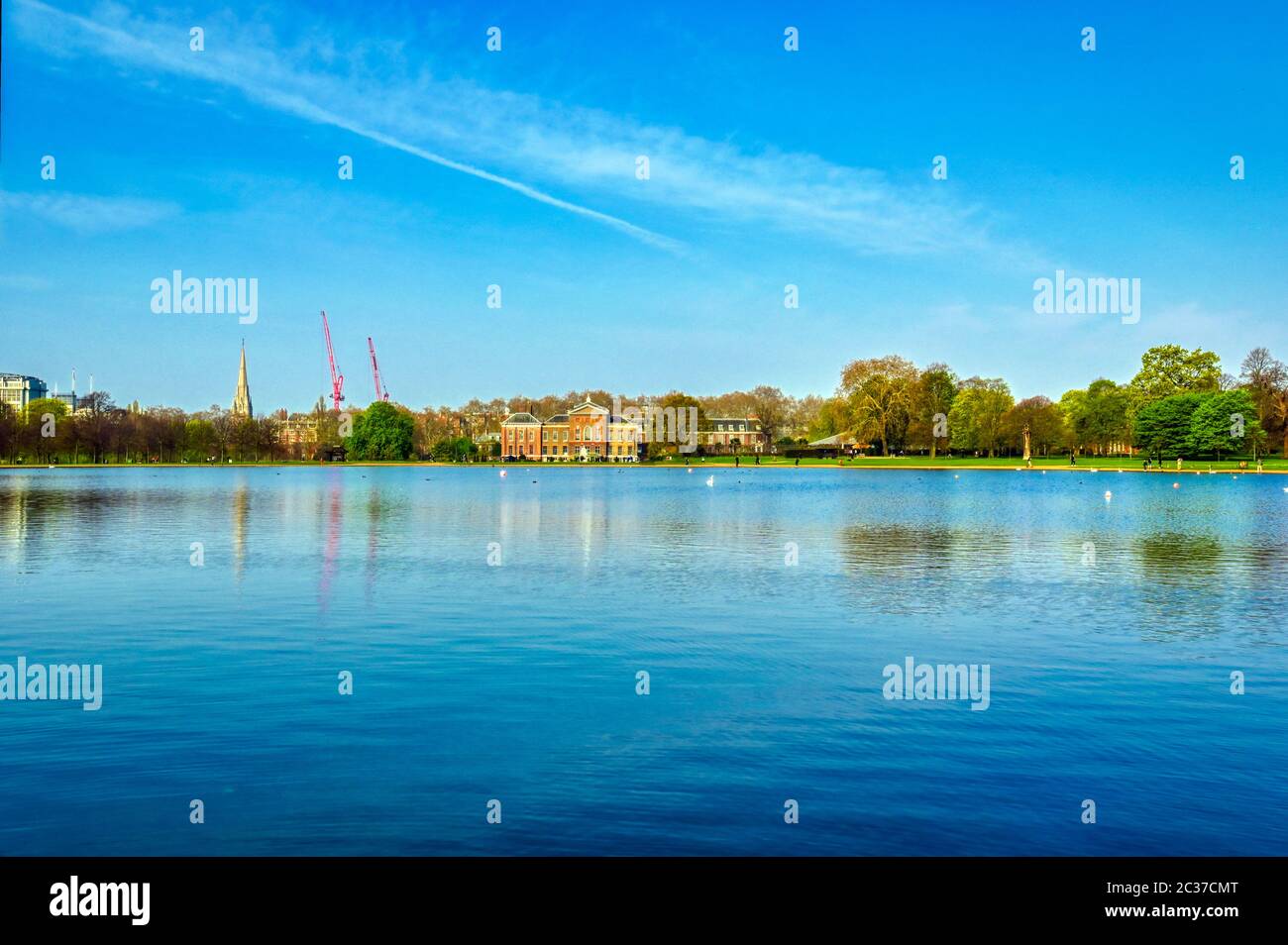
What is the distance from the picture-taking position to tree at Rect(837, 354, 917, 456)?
137375mm

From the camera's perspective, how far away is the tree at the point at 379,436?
186 m

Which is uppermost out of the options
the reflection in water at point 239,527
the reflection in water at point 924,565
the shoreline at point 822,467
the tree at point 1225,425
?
the tree at point 1225,425

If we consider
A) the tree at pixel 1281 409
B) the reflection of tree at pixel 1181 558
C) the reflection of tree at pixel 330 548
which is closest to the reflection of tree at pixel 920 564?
the reflection of tree at pixel 1181 558

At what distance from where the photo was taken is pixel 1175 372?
440 ft

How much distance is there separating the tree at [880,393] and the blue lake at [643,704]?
106504 mm

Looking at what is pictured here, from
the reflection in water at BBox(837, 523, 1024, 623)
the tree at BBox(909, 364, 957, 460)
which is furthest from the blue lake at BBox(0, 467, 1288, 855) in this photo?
the tree at BBox(909, 364, 957, 460)

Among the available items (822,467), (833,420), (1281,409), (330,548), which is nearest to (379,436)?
(833,420)

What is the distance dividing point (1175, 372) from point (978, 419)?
25.7m

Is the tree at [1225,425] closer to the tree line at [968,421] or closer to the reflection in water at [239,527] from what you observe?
the tree line at [968,421]

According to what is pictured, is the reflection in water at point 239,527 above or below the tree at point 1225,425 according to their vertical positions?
below

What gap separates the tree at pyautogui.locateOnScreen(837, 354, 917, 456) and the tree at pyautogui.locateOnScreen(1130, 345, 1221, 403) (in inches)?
1190

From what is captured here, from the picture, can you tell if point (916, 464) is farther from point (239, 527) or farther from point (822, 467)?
point (239, 527)
